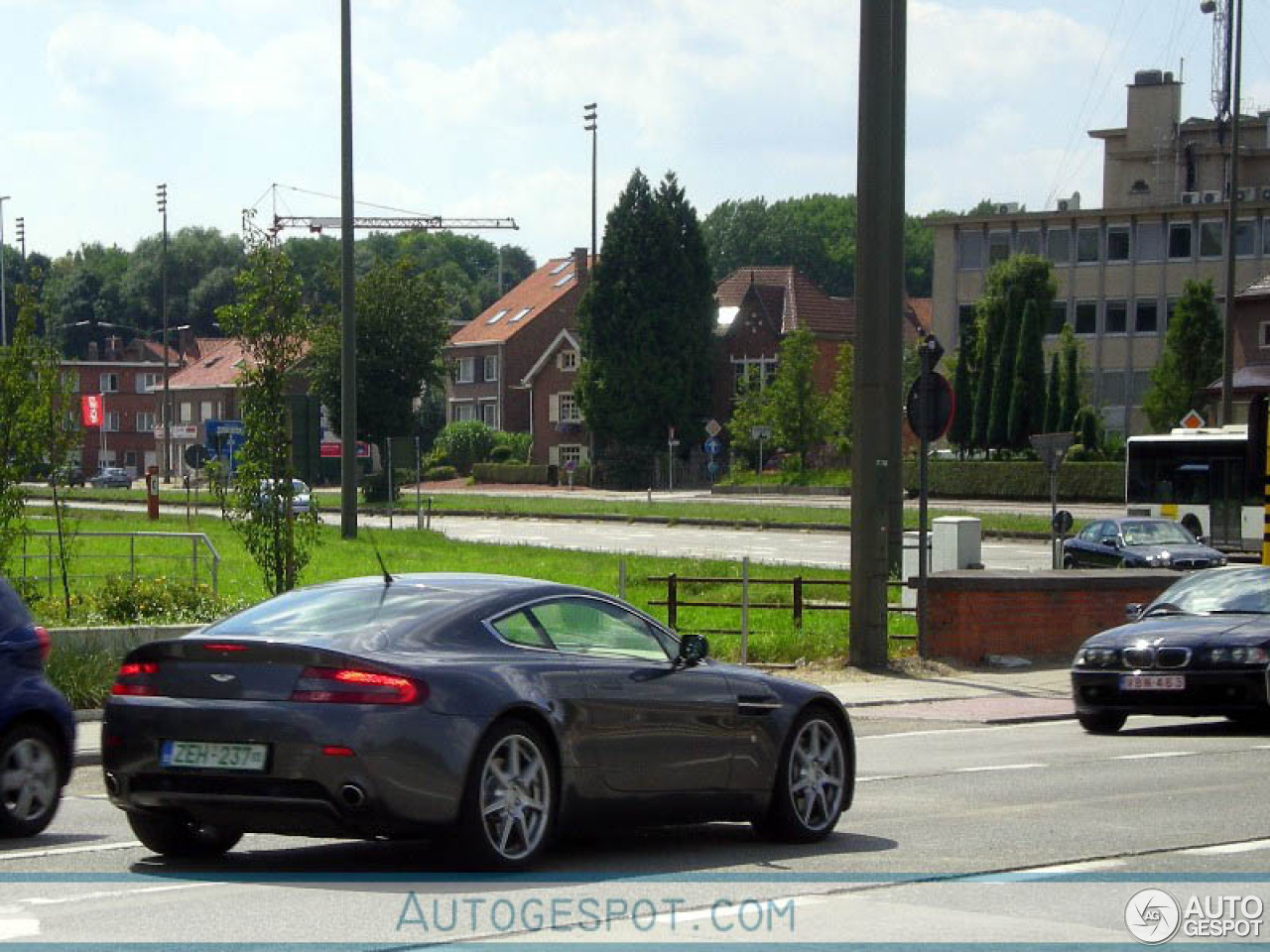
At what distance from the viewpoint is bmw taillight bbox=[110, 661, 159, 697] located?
9.13 m

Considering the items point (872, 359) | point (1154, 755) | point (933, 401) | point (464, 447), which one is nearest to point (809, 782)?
point (1154, 755)

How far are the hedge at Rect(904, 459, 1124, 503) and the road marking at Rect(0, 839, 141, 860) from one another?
59692 millimetres

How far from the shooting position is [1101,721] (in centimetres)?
1719

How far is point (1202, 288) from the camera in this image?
76375mm

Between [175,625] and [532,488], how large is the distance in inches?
3094

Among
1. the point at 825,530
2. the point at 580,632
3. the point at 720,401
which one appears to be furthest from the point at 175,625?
the point at 720,401

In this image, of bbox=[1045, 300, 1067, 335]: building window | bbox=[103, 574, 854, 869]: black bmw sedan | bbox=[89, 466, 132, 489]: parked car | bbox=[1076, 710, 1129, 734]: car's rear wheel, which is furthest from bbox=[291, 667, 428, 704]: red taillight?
bbox=[89, 466, 132, 489]: parked car

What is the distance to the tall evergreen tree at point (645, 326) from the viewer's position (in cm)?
9512

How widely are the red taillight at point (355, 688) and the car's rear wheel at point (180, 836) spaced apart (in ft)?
3.33

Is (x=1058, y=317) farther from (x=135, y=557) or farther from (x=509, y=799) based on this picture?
(x=509, y=799)

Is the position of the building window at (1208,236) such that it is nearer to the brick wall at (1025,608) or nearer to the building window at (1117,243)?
the building window at (1117,243)

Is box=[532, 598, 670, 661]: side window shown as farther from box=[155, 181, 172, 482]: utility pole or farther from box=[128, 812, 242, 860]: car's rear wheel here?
box=[155, 181, 172, 482]: utility pole

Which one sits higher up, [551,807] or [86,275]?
[86,275]

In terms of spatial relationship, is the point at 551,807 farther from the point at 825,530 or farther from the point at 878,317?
the point at 825,530
